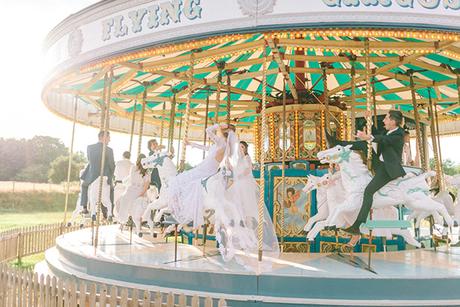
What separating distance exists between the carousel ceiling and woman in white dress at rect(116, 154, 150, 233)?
1.67 m

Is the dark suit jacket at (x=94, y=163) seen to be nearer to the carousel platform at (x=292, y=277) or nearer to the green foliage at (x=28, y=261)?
the carousel platform at (x=292, y=277)

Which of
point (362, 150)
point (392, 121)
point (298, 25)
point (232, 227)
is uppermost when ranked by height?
point (298, 25)

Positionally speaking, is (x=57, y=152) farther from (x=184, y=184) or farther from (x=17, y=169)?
(x=184, y=184)

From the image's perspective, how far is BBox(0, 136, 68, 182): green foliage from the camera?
4875cm

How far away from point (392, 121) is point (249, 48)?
2.42 metres

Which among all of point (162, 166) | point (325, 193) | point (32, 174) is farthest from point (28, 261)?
point (32, 174)

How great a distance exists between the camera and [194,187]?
5.44m

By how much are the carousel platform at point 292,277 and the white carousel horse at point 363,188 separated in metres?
0.78

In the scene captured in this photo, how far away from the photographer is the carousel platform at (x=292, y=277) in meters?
4.51

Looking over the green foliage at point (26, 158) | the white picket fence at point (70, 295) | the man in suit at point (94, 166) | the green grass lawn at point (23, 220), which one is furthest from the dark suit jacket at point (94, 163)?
the green foliage at point (26, 158)

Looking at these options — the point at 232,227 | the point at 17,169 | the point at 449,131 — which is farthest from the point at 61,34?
the point at 17,169

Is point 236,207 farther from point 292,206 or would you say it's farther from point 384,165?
point 384,165

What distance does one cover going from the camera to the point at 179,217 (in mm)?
5371

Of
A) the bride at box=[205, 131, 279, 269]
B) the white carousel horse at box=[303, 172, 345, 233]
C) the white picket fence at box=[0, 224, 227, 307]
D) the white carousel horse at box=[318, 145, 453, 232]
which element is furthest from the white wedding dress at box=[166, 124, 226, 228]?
the white carousel horse at box=[303, 172, 345, 233]
